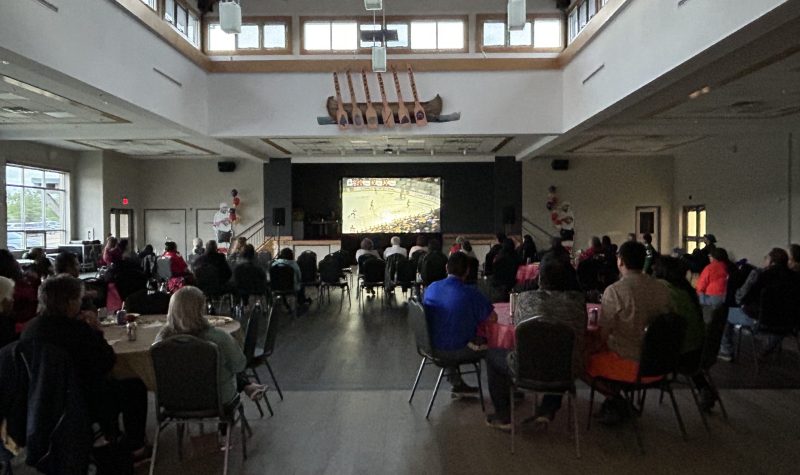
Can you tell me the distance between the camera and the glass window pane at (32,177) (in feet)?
43.5

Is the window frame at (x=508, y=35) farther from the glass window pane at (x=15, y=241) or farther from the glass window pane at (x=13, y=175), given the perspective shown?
the glass window pane at (x=15, y=241)

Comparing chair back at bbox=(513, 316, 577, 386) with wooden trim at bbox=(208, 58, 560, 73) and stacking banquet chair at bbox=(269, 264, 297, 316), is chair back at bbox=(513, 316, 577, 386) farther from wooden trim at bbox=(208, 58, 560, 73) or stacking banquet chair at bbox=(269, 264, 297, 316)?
wooden trim at bbox=(208, 58, 560, 73)

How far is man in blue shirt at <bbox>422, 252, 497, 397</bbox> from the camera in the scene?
4.25 meters

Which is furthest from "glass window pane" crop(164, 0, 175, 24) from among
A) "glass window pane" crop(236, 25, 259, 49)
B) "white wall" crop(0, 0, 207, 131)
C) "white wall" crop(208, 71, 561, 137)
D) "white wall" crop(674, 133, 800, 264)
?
"white wall" crop(674, 133, 800, 264)

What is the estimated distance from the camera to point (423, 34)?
1127 centimetres

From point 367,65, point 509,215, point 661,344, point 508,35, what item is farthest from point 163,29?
point 509,215

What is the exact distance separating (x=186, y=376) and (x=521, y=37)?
1001 cm

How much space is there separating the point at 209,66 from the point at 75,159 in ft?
22.0

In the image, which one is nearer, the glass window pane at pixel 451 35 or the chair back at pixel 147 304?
the chair back at pixel 147 304

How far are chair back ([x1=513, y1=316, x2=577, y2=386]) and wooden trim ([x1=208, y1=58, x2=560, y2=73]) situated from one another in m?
8.10

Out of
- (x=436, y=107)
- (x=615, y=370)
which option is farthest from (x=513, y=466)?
(x=436, y=107)

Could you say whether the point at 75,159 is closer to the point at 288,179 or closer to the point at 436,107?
the point at 288,179

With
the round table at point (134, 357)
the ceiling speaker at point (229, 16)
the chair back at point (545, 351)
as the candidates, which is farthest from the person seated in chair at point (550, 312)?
the ceiling speaker at point (229, 16)

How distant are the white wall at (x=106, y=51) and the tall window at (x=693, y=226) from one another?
1291 cm
